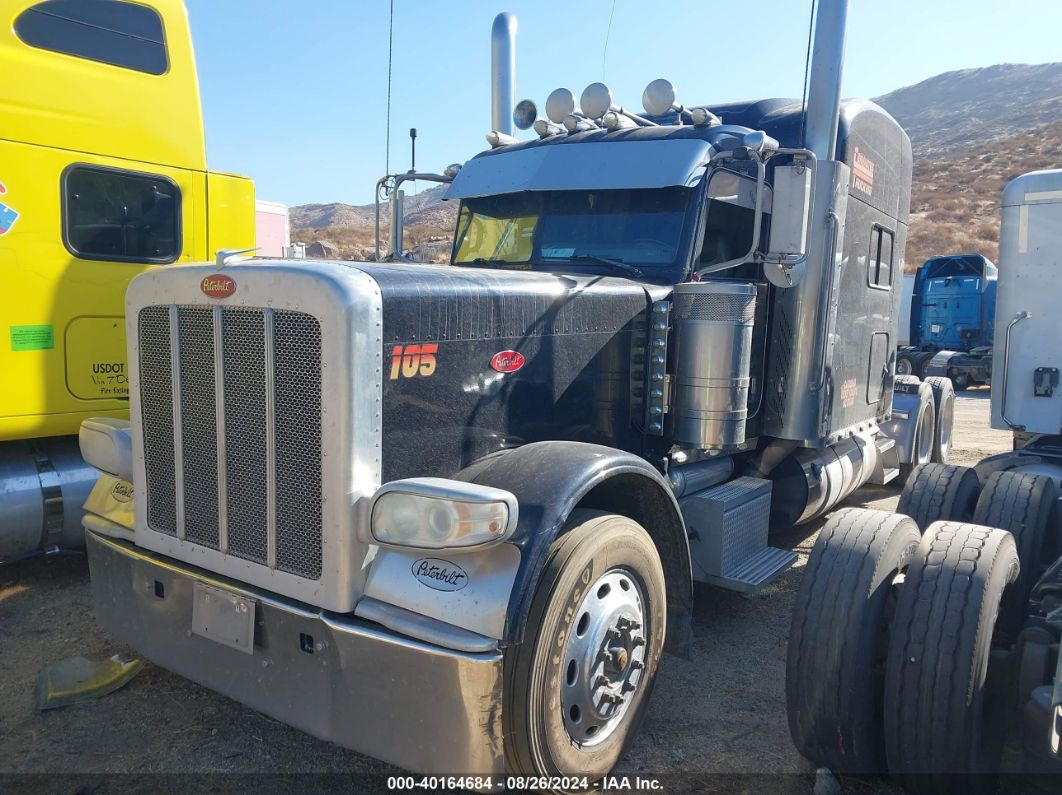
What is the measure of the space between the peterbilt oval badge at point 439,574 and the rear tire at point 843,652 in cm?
137

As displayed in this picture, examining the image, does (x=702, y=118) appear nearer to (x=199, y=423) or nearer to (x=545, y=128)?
(x=545, y=128)

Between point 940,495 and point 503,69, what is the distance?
4746 mm

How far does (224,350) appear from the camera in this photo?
9.86ft

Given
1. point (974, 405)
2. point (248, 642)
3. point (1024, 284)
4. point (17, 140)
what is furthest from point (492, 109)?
point (974, 405)

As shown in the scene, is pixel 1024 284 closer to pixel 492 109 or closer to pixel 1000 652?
pixel 1000 652

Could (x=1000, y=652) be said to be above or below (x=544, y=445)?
below

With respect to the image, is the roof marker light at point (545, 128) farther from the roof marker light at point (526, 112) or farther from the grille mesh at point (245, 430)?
the grille mesh at point (245, 430)

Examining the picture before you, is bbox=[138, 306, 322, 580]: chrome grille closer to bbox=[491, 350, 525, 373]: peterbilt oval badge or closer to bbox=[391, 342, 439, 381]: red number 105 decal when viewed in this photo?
bbox=[391, 342, 439, 381]: red number 105 decal

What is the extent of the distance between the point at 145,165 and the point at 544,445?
414 cm

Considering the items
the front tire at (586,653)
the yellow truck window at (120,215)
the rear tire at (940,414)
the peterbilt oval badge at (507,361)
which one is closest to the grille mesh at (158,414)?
the peterbilt oval badge at (507,361)

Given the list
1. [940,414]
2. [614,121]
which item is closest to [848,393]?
[614,121]

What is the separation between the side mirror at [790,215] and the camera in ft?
13.5

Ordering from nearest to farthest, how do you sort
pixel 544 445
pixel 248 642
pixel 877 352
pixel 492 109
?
pixel 248 642 → pixel 544 445 → pixel 877 352 → pixel 492 109

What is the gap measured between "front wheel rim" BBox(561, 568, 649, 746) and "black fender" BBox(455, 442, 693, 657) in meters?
0.35
